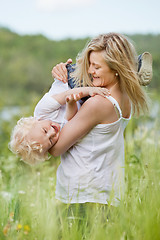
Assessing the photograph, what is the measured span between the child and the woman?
6 centimetres

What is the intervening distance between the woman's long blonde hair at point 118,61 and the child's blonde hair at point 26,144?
42 centimetres

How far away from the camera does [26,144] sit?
2.03m

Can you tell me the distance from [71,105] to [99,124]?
7.9 inches

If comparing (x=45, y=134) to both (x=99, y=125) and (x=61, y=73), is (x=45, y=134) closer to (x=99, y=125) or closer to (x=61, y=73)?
(x=99, y=125)

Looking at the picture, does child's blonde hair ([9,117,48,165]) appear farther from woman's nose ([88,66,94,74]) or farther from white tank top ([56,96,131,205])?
woman's nose ([88,66,94,74])

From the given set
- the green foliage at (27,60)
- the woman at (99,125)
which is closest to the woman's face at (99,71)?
the woman at (99,125)

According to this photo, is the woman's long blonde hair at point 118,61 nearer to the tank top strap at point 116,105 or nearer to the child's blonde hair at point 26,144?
the tank top strap at point 116,105

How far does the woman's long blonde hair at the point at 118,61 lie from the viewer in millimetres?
1987

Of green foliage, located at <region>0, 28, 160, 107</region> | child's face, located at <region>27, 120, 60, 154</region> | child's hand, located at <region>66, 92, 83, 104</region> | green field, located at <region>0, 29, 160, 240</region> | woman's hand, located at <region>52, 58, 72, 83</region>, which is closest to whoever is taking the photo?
green field, located at <region>0, 29, 160, 240</region>

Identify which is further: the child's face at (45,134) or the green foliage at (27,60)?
the green foliage at (27,60)

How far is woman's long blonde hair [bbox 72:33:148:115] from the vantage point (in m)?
1.99

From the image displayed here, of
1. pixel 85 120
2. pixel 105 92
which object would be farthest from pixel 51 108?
pixel 105 92

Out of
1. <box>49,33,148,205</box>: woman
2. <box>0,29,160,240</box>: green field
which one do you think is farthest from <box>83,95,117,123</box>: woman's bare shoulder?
<box>0,29,160,240</box>: green field

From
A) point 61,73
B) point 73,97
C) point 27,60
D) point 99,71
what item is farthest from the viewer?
point 27,60
